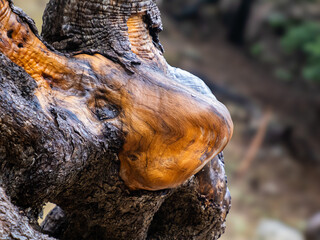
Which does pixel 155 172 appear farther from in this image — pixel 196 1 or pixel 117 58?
pixel 196 1

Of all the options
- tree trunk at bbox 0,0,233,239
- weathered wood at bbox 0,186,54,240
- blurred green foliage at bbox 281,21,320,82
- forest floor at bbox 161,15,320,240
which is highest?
tree trunk at bbox 0,0,233,239

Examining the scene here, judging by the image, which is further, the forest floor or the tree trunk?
the forest floor

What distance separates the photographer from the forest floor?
15.2 feet

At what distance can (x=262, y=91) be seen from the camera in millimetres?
6945

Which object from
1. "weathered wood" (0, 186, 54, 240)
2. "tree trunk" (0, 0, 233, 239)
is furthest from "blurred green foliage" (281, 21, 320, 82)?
"weathered wood" (0, 186, 54, 240)

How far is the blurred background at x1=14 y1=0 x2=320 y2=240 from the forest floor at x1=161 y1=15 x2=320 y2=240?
0.04 feet

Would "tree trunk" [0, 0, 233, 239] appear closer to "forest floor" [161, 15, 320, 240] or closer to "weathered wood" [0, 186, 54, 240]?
"weathered wood" [0, 186, 54, 240]

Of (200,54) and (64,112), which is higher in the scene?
(64,112)

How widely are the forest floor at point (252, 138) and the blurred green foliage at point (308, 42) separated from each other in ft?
3.39

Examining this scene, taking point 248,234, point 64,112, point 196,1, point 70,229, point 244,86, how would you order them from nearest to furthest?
point 64,112 → point 70,229 → point 248,234 → point 244,86 → point 196,1

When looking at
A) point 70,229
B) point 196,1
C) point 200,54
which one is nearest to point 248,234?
point 70,229

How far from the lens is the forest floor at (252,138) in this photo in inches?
182

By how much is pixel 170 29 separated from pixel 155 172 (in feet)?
23.3

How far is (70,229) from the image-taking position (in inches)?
47.7
